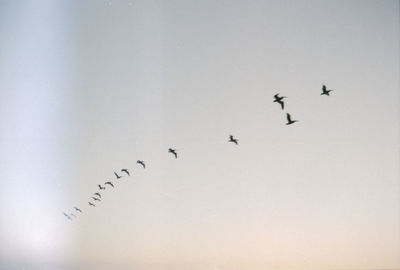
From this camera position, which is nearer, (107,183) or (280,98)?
(280,98)

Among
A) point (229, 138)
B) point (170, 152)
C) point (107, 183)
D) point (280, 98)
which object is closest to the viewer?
point (280, 98)

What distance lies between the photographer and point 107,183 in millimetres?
36125

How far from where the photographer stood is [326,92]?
74.0ft

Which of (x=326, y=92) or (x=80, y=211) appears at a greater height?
(x=326, y=92)

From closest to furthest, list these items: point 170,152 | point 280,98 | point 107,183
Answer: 1. point 280,98
2. point 170,152
3. point 107,183

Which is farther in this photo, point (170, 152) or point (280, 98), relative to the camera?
point (170, 152)

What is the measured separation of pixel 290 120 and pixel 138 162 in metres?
14.5

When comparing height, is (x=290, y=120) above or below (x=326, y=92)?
below

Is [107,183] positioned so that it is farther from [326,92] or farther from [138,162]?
[326,92]

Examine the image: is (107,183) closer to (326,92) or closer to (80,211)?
(80,211)

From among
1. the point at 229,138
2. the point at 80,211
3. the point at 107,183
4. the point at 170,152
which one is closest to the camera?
the point at 229,138

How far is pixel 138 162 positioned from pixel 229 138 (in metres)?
A: 9.13

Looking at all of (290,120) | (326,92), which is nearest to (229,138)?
(290,120)

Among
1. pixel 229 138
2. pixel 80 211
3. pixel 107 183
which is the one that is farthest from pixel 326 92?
pixel 80 211
